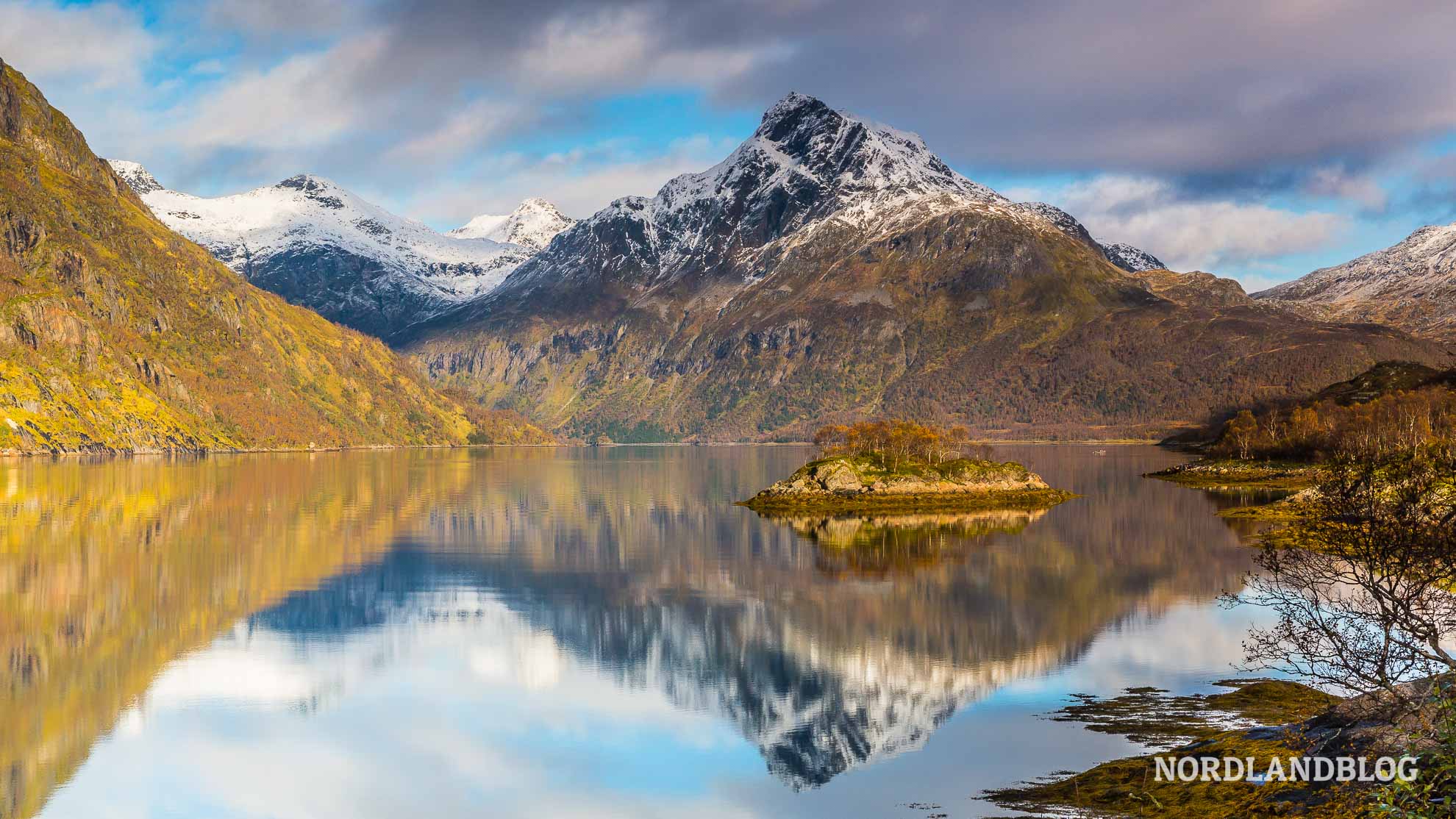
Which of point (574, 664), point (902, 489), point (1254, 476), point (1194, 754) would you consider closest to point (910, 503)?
point (902, 489)

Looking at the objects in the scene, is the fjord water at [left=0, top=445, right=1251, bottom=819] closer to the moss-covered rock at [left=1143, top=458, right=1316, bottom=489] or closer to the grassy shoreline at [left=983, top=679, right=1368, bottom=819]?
the grassy shoreline at [left=983, top=679, right=1368, bottom=819]

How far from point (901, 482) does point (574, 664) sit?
306ft

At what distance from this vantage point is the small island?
448 ft

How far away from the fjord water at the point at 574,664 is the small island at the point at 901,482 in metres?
28.5

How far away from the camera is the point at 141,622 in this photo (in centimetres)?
6053

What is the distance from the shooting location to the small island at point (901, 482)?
136 m

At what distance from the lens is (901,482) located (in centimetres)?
14275

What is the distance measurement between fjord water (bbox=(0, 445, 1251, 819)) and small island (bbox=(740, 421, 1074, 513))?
2853 centimetres

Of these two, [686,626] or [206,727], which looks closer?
[206,727]

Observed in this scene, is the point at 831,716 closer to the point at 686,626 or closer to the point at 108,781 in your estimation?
the point at 686,626

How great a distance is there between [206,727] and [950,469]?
119696 mm

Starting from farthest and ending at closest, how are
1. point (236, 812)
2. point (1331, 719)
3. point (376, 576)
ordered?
1. point (376, 576)
2. point (236, 812)
3. point (1331, 719)

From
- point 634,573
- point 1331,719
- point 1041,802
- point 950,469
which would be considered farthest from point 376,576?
point 950,469

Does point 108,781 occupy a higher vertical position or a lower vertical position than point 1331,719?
lower
